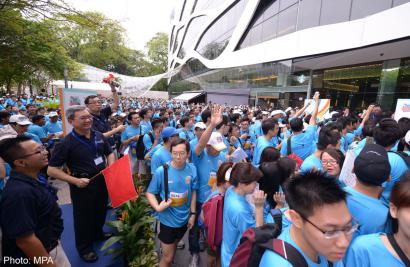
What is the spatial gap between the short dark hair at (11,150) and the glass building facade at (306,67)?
1143 cm

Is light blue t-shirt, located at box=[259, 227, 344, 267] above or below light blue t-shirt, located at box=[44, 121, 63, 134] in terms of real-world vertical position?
above

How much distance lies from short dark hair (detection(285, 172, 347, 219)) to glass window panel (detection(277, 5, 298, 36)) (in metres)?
16.2

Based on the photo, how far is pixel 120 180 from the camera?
2863 mm

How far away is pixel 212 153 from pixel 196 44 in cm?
4057

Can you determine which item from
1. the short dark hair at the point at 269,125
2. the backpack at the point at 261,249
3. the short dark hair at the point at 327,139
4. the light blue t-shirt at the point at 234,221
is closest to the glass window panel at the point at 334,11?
the short dark hair at the point at 269,125

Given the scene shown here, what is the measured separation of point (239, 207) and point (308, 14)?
49.3ft

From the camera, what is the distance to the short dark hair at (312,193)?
1.24 metres

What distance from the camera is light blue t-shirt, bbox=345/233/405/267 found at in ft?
4.33

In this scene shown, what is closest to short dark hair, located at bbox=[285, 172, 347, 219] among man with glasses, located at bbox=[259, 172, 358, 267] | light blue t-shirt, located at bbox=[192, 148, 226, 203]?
man with glasses, located at bbox=[259, 172, 358, 267]

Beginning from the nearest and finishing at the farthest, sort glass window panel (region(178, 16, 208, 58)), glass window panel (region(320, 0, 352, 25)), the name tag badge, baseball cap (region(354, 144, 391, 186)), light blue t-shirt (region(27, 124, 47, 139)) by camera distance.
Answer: baseball cap (region(354, 144, 391, 186))
the name tag badge
light blue t-shirt (region(27, 124, 47, 139))
glass window panel (region(320, 0, 352, 25))
glass window panel (region(178, 16, 208, 58))

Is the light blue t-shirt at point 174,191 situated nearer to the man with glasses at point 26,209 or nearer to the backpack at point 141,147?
the man with glasses at point 26,209

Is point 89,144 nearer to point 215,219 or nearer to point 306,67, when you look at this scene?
point 215,219

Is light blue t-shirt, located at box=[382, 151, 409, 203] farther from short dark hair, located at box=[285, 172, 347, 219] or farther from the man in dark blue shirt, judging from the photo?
the man in dark blue shirt

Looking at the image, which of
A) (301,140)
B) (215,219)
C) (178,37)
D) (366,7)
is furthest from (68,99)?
(178,37)
